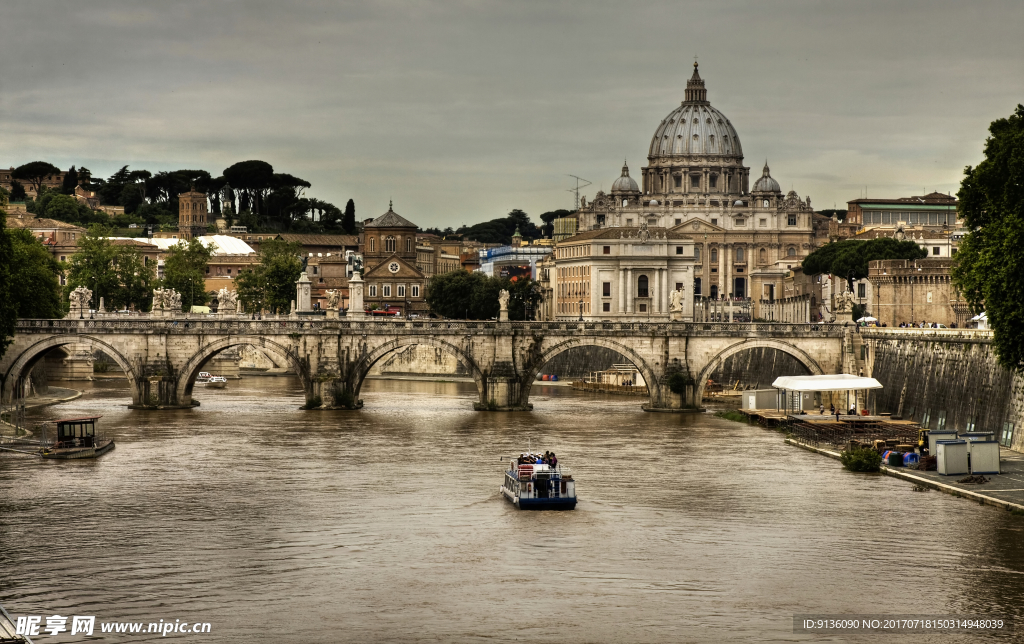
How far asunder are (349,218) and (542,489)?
5942 inches

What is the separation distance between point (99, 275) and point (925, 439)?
266ft

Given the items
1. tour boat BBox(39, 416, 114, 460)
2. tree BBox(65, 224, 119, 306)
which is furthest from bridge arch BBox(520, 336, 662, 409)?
tree BBox(65, 224, 119, 306)

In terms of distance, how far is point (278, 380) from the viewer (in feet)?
358

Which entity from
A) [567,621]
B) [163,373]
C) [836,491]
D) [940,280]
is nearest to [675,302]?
[940,280]

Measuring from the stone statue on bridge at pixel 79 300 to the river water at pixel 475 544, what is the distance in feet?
90.4

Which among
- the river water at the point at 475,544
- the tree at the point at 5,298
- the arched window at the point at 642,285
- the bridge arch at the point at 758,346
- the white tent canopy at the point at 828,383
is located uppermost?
the arched window at the point at 642,285

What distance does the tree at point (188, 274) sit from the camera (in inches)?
4919

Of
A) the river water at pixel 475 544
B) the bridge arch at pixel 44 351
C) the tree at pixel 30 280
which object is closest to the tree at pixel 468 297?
the tree at pixel 30 280

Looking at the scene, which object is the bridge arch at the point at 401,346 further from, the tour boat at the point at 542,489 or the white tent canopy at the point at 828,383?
the tour boat at the point at 542,489

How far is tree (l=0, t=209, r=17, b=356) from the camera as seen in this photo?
2788 inches

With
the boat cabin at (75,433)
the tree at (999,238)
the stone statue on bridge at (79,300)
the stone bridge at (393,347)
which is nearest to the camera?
the tree at (999,238)

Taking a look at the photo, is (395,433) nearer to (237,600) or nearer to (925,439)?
(925,439)

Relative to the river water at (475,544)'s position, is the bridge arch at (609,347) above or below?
above

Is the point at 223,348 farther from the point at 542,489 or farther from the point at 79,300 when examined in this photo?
the point at 542,489
